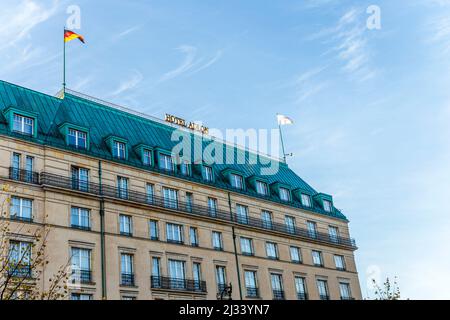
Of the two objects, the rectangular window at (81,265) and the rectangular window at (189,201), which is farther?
the rectangular window at (189,201)

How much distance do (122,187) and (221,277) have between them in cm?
1110

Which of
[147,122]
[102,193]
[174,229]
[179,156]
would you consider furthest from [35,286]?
[147,122]

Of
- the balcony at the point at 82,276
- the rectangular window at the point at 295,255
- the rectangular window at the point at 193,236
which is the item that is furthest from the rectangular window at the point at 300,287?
the balcony at the point at 82,276

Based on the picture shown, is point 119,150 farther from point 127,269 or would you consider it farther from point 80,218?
point 127,269

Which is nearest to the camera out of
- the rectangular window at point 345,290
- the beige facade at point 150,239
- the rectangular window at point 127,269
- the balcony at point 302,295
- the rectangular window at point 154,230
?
the beige facade at point 150,239

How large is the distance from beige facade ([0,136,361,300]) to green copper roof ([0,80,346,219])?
117 cm

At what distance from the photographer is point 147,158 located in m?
46.2

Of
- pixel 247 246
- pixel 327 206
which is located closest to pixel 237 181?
pixel 247 246

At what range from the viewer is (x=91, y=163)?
4162 centimetres

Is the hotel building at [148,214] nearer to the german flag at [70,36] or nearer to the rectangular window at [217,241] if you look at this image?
the rectangular window at [217,241]

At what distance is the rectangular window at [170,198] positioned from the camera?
45.3m

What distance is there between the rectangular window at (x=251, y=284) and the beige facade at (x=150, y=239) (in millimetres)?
267
